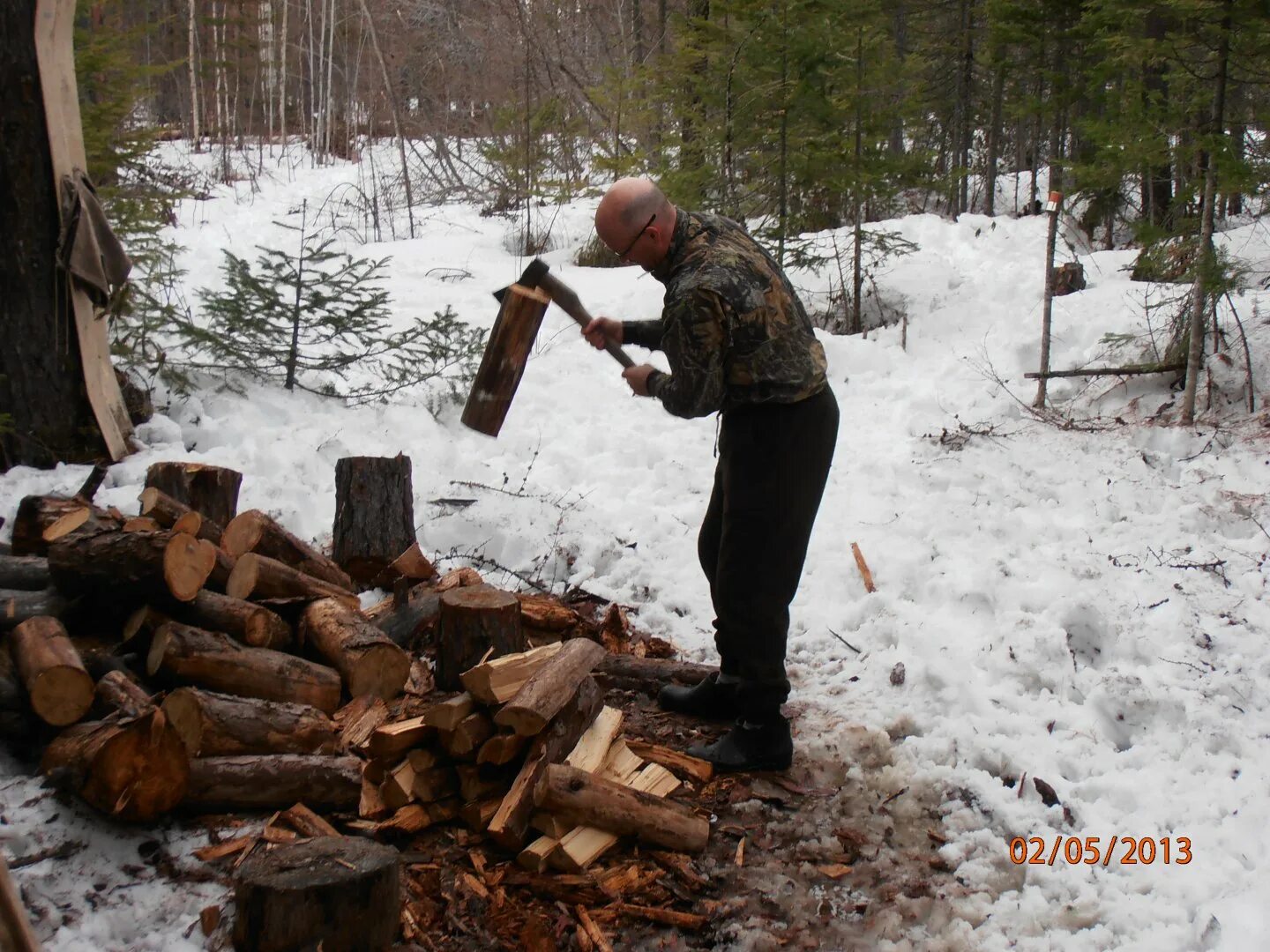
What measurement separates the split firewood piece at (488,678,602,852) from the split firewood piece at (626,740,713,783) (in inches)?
10.1

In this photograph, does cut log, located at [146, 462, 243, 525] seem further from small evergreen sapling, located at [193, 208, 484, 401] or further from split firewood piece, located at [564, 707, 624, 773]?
split firewood piece, located at [564, 707, 624, 773]

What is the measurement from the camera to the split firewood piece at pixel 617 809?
3312mm

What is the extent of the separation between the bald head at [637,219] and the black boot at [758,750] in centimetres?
198

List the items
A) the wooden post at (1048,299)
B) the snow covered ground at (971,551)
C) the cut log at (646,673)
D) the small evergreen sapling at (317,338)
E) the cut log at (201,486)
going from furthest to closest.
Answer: the wooden post at (1048,299) < the small evergreen sapling at (317,338) < the cut log at (201,486) < the cut log at (646,673) < the snow covered ground at (971,551)

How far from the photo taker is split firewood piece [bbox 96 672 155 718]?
3320 mm

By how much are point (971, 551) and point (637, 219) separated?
3.25 metres

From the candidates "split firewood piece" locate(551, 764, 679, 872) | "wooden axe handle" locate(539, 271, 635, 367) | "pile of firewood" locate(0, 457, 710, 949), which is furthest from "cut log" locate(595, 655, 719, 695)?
"wooden axe handle" locate(539, 271, 635, 367)

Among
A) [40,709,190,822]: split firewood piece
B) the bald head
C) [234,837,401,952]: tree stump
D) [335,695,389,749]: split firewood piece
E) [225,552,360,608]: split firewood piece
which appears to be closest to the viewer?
[234,837,401,952]: tree stump

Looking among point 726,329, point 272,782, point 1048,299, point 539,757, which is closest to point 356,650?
point 272,782

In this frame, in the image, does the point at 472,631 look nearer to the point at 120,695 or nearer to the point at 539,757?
the point at 539,757

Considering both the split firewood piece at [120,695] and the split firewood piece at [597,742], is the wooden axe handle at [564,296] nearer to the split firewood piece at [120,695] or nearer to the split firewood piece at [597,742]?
the split firewood piece at [597,742]

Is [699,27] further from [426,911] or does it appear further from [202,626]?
[426,911]

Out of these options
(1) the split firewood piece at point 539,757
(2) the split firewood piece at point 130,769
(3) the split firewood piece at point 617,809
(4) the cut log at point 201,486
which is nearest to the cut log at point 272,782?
(2) the split firewood piece at point 130,769

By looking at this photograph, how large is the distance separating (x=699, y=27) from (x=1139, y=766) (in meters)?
7.83
